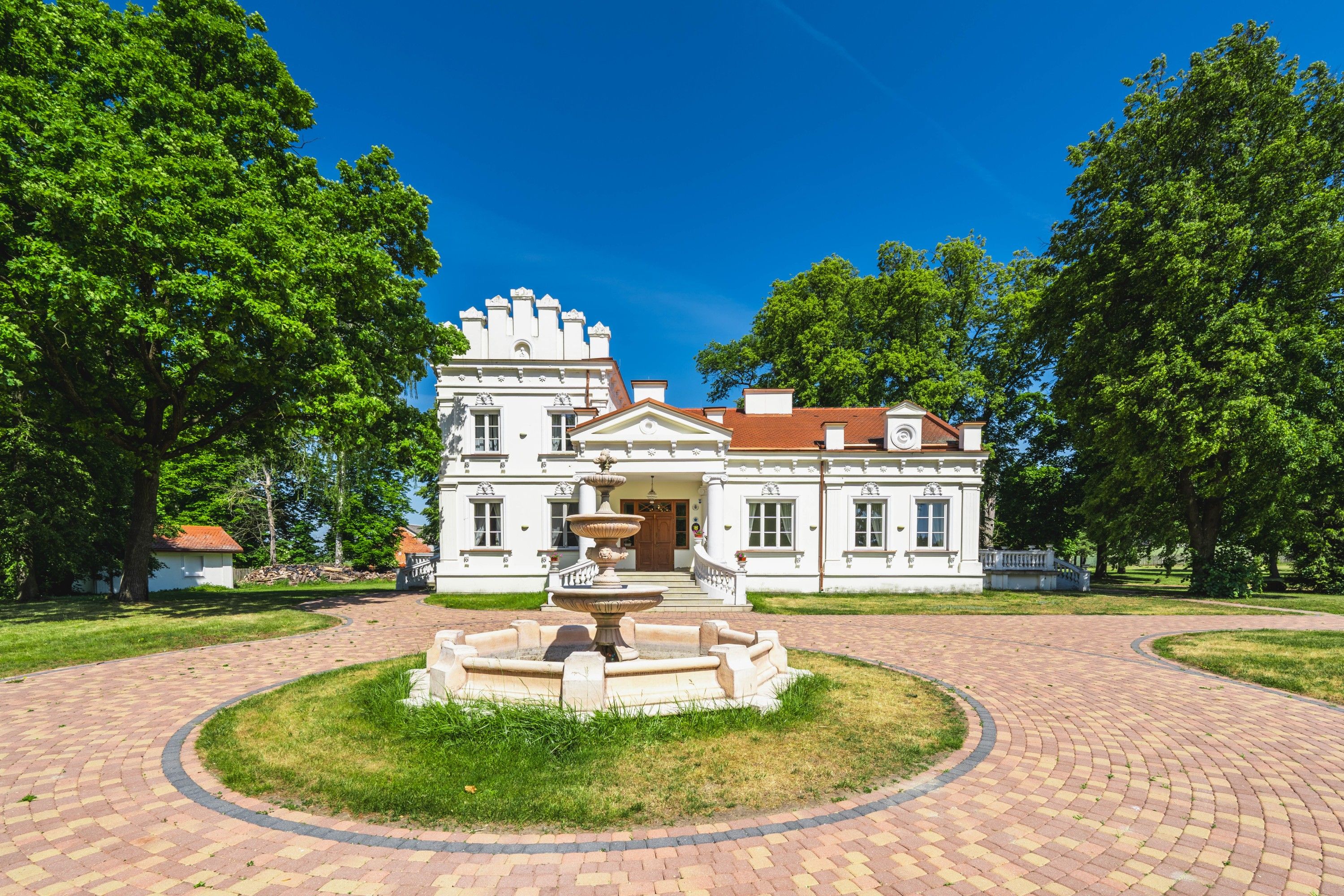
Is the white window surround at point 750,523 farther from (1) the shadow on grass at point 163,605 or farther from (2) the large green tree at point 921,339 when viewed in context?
(1) the shadow on grass at point 163,605

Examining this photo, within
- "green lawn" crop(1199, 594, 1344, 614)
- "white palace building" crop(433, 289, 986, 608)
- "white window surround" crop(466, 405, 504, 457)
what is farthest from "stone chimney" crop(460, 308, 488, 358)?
"green lawn" crop(1199, 594, 1344, 614)

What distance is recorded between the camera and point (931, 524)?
899 inches

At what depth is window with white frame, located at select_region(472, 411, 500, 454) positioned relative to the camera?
902 inches

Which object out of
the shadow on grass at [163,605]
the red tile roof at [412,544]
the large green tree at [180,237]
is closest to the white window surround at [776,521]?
the large green tree at [180,237]

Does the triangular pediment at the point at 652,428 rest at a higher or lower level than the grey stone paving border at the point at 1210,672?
higher

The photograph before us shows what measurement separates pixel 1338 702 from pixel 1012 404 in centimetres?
2681

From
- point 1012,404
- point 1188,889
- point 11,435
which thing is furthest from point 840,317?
point 11,435

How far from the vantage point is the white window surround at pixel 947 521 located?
892 inches

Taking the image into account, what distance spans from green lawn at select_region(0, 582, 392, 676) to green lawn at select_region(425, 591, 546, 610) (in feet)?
13.0

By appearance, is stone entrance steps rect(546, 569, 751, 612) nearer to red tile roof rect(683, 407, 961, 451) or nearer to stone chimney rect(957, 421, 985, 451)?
red tile roof rect(683, 407, 961, 451)

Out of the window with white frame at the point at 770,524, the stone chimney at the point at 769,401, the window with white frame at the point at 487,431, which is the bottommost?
the window with white frame at the point at 770,524

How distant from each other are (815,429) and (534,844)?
72.4ft

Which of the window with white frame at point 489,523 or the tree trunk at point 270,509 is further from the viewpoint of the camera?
the tree trunk at point 270,509

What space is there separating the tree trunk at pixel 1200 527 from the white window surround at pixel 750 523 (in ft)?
49.2
